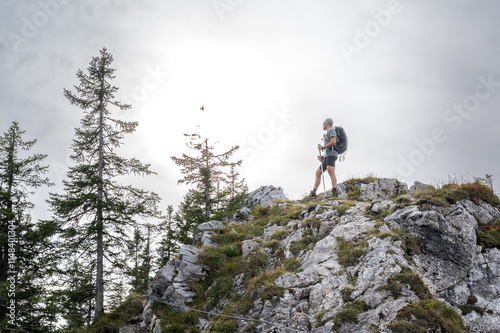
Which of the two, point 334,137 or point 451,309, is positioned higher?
point 334,137

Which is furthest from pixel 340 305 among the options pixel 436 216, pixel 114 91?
pixel 114 91

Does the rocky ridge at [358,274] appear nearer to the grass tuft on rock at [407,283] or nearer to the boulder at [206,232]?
the grass tuft on rock at [407,283]

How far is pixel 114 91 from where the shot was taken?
18.5 metres

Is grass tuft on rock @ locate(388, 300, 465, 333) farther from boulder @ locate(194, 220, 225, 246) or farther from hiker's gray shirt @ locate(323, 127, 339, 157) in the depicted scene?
boulder @ locate(194, 220, 225, 246)

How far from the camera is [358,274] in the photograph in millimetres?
8508

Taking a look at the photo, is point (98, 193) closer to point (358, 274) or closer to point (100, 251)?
point (100, 251)

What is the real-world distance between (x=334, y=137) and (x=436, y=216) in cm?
516

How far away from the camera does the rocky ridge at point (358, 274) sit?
285 inches

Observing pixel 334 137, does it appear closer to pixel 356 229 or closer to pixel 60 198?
pixel 356 229

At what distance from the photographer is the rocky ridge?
7.24m
